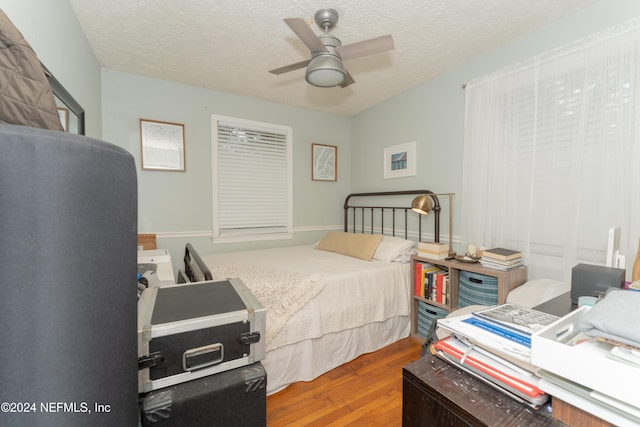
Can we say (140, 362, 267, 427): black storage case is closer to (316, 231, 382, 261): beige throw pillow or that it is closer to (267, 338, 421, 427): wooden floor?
(267, 338, 421, 427): wooden floor

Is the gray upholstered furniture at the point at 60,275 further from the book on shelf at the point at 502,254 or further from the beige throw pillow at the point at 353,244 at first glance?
the beige throw pillow at the point at 353,244

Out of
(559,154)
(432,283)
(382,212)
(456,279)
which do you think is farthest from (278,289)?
(559,154)

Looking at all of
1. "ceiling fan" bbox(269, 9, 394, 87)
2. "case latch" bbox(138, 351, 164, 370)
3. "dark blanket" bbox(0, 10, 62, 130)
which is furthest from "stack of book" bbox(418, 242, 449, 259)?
"dark blanket" bbox(0, 10, 62, 130)

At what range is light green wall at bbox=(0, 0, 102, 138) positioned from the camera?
121cm

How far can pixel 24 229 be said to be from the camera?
0.40 metres

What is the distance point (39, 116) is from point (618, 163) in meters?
2.50

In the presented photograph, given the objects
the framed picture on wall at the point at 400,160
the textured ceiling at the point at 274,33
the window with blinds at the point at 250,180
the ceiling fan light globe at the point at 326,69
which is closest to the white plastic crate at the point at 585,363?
the ceiling fan light globe at the point at 326,69

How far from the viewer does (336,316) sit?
6.68ft

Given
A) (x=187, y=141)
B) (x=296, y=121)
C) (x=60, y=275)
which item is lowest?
(x=60, y=275)

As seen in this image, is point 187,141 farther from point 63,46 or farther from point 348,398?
point 348,398

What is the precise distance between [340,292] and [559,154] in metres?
1.74

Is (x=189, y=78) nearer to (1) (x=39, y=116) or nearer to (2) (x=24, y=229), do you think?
(1) (x=39, y=116)

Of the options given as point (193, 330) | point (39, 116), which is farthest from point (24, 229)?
point (193, 330)

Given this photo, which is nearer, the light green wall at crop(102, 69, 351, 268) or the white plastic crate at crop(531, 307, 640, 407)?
the white plastic crate at crop(531, 307, 640, 407)
